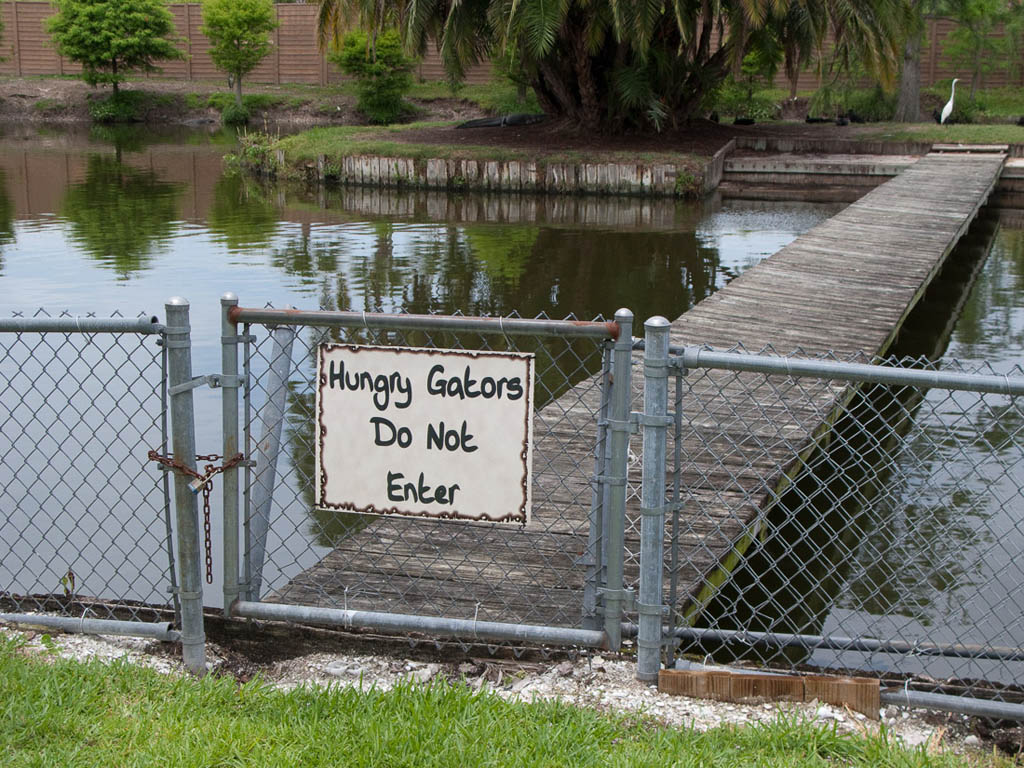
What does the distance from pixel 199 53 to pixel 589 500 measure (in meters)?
42.9

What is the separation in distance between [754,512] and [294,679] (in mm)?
2336

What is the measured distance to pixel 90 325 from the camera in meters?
3.50

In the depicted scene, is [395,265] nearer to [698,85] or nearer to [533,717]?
[533,717]

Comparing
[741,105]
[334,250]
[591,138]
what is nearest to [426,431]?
[334,250]

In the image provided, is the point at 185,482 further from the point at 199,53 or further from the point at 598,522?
the point at 199,53

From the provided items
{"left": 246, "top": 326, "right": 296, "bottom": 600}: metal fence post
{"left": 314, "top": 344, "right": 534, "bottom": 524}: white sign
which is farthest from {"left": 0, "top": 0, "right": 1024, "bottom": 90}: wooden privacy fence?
{"left": 314, "top": 344, "right": 534, "bottom": 524}: white sign

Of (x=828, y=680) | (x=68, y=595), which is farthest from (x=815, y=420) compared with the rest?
(x=68, y=595)

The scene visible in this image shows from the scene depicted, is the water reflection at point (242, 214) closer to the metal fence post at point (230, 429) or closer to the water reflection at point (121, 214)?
the water reflection at point (121, 214)

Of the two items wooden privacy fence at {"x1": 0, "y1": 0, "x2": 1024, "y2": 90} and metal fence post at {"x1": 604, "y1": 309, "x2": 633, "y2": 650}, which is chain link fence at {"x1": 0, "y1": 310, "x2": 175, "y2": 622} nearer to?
metal fence post at {"x1": 604, "y1": 309, "x2": 633, "y2": 650}

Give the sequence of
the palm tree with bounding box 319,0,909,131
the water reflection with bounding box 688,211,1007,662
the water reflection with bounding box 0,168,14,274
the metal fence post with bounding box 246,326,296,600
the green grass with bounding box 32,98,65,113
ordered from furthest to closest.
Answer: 1. the green grass with bounding box 32,98,65,113
2. the palm tree with bounding box 319,0,909,131
3. the water reflection with bounding box 0,168,14,274
4. the water reflection with bounding box 688,211,1007,662
5. the metal fence post with bounding box 246,326,296,600

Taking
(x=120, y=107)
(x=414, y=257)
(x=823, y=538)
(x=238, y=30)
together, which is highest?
(x=238, y=30)

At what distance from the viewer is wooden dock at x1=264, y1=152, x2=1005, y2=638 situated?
415 centimetres

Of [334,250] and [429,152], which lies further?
[429,152]

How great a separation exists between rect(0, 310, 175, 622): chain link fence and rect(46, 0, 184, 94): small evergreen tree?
33.1 m
